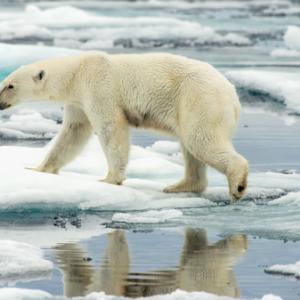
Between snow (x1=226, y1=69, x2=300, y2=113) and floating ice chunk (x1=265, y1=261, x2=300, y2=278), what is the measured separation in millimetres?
7716

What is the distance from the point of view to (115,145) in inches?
320

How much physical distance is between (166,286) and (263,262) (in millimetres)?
780

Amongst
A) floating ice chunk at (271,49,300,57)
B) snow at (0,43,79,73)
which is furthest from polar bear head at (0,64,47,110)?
floating ice chunk at (271,49,300,57)

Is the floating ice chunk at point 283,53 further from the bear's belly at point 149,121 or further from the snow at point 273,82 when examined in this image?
the bear's belly at point 149,121

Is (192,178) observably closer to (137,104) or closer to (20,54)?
(137,104)

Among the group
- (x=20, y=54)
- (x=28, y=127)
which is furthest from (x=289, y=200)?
(x=20, y=54)

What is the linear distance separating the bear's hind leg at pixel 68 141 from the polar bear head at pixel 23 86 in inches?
10.9

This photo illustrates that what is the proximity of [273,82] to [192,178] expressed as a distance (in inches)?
270

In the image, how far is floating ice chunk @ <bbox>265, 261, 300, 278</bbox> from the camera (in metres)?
5.79

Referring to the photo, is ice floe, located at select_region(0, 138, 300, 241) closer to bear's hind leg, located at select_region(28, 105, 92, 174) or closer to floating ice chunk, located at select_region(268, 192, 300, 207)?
floating ice chunk, located at select_region(268, 192, 300, 207)

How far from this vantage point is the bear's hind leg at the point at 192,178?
27.0 feet

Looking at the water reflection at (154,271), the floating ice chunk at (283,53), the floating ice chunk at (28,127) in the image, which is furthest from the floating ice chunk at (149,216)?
the floating ice chunk at (283,53)

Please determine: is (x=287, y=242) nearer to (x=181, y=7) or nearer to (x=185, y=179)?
(x=185, y=179)

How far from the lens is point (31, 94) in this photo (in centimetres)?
846
